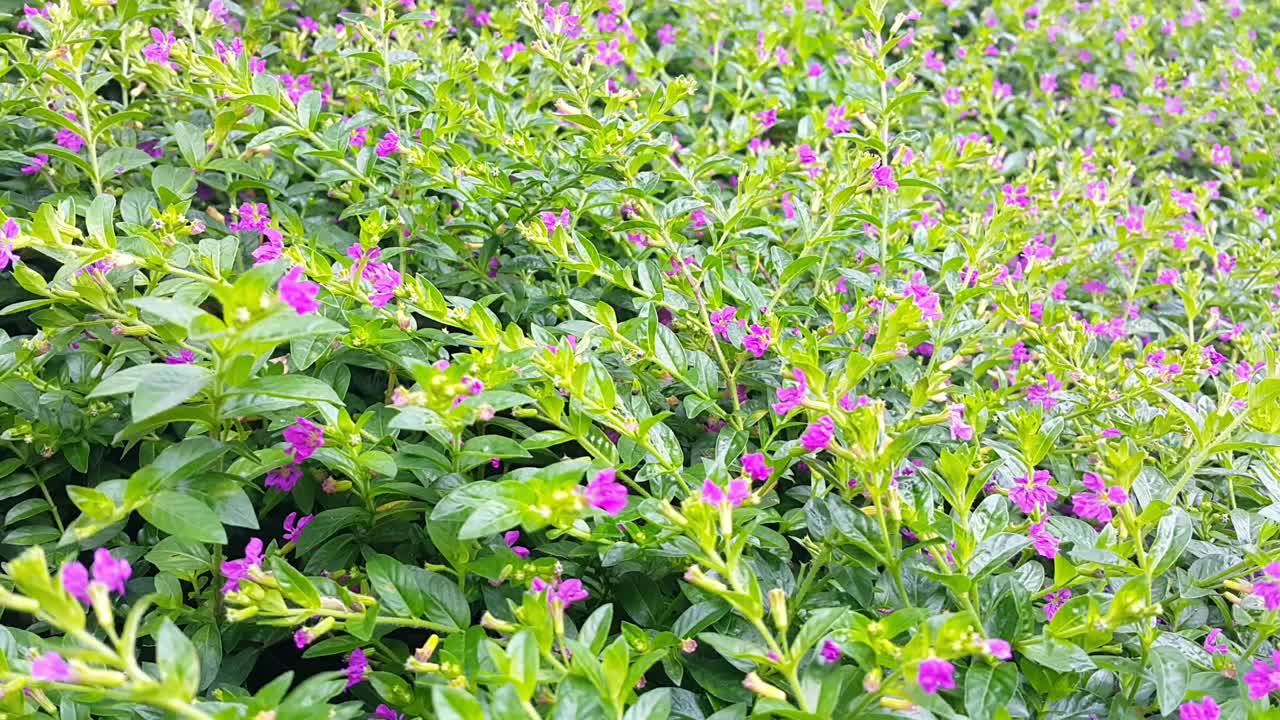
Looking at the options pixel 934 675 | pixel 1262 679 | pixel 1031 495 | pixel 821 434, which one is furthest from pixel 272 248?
pixel 1262 679

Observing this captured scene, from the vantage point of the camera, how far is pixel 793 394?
Result: 63.9 inches

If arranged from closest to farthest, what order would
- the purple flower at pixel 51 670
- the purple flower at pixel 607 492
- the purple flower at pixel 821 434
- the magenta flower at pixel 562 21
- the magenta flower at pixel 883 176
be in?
the purple flower at pixel 51 670, the purple flower at pixel 607 492, the purple flower at pixel 821 434, the magenta flower at pixel 883 176, the magenta flower at pixel 562 21

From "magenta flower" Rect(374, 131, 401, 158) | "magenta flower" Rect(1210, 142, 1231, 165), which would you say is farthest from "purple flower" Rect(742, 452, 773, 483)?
"magenta flower" Rect(1210, 142, 1231, 165)

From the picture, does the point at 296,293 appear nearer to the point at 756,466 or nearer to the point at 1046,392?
the point at 756,466

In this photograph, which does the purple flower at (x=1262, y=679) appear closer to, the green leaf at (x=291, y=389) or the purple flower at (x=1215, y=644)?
the purple flower at (x=1215, y=644)

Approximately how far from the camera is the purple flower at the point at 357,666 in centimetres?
144

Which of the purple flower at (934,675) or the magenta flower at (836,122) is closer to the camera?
the purple flower at (934,675)

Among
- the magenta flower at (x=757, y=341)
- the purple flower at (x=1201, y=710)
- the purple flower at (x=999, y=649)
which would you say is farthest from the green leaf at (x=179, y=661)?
the purple flower at (x=1201, y=710)

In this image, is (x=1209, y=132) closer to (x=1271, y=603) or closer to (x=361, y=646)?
(x=1271, y=603)

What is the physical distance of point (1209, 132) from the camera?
3.72 meters

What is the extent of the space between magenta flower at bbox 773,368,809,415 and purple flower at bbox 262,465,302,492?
0.84 m

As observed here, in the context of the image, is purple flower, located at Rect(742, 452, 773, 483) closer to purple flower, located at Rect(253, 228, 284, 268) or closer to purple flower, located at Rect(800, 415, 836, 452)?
purple flower, located at Rect(800, 415, 836, 452)

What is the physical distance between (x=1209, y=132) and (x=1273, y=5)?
1378mm

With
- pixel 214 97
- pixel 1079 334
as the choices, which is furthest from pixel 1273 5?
pixel 214 97
